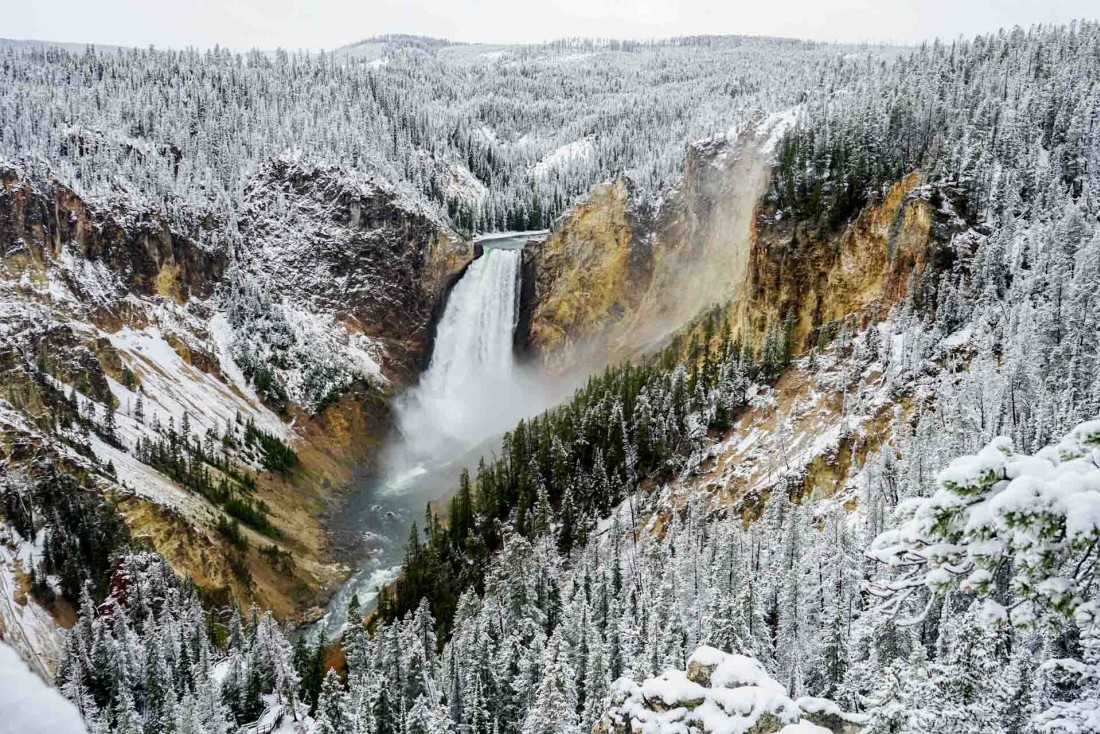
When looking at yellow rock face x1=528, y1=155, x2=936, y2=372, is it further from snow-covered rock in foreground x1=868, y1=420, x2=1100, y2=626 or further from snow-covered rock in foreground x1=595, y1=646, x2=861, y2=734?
snow-covered rock in foreground x1=868, y1=420, x2=1100, y2=626

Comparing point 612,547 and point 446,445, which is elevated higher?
point 612,547

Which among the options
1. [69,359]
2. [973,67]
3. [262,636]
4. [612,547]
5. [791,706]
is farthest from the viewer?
[973,67]

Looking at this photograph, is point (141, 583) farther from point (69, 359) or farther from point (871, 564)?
point (871, 564)

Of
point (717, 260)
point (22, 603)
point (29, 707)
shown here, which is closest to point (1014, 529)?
point (29, 707)

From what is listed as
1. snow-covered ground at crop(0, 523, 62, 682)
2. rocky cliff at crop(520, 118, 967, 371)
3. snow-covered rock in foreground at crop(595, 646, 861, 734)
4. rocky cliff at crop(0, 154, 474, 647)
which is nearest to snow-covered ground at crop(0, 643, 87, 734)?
snow-covered rock in foreground at crop(595, 646, 861, 734)

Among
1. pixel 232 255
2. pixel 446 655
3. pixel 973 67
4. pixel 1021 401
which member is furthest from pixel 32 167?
pixel 973 67

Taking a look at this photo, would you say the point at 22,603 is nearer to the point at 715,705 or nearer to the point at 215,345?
the point at 215,345

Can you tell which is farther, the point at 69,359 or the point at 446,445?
the point at 446,445
